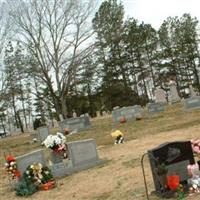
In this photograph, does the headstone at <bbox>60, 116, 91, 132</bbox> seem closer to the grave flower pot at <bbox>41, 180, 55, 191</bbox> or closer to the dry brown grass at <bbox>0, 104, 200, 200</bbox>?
the dry brown grass at <bbox>0, 104, 200, 200</bbox>

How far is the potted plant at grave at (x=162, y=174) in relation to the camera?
8.76m

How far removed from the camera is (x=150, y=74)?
2478 inches

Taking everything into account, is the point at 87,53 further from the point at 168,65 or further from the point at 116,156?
the point at 116,156

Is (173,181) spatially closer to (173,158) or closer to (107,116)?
(173,158)

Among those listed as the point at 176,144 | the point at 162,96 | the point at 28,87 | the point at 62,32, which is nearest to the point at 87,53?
the point at 62,32

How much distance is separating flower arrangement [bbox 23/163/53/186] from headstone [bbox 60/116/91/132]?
16.7m

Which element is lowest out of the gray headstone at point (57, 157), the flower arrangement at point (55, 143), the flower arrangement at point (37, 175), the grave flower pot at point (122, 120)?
the flower arrangement at point (37, 175)

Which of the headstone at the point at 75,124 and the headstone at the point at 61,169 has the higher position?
the headstone at the point at 75,124

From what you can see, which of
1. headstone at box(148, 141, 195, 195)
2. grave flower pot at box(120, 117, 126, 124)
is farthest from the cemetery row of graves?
grave flower pot at box(120, 117, 126, 124)

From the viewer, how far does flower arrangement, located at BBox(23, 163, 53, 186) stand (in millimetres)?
13039

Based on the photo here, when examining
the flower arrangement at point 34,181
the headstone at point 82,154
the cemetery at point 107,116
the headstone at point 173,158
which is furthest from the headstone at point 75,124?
the headstone at point 173,158

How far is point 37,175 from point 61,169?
117 centimetres

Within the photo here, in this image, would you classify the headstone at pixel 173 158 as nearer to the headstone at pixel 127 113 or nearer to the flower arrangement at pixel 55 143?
the flower arrangement at pixel 55 143

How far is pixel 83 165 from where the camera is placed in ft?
47.9
